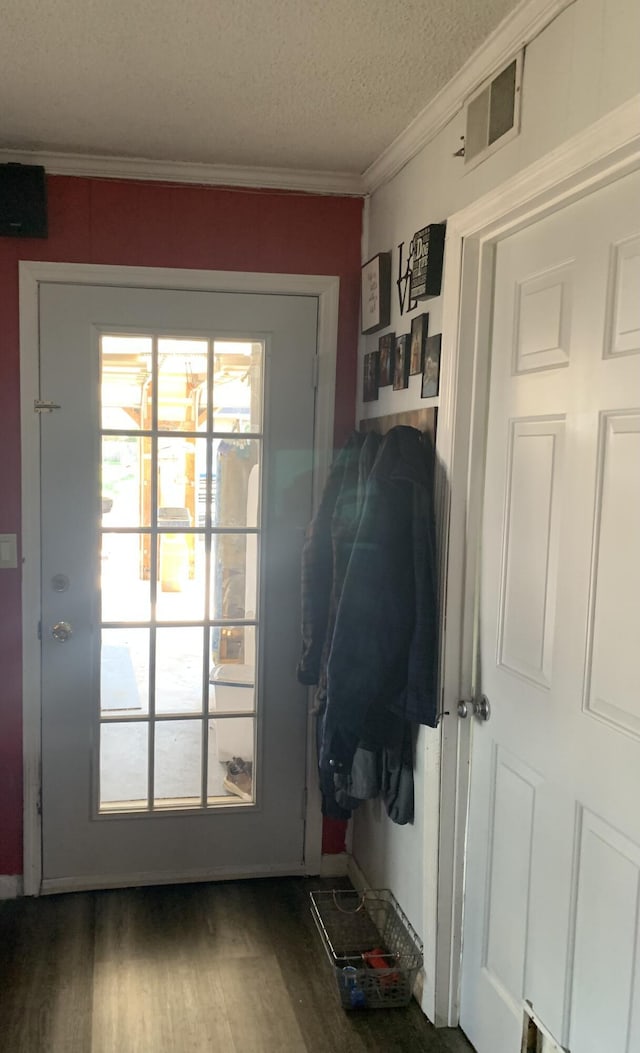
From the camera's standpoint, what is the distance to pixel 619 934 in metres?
1.52

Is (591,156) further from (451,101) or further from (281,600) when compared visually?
(281,600)

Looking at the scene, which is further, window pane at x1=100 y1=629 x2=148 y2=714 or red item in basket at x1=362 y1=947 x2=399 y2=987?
window pane at x1=100 y1=629 x2=148 y2=714

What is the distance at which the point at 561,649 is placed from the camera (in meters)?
1.73

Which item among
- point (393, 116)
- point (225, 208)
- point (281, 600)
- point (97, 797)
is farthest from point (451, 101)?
point (97, 797)

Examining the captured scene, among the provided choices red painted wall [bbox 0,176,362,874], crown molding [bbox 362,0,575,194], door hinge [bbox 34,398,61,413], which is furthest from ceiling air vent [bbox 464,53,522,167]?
door hinge [bbox 34,398,61,413]

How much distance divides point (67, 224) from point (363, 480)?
1.28 meters

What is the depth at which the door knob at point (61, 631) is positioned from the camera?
2734 millimetres

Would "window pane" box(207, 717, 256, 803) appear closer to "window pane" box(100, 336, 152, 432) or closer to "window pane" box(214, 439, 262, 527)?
"window pane" box(214, 439, 262, 527)

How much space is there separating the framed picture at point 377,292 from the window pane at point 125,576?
1026 millimetres

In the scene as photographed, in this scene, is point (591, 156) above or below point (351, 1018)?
above

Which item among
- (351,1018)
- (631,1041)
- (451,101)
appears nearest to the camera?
(631,1041)

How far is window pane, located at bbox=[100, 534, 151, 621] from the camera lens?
9.07 ft

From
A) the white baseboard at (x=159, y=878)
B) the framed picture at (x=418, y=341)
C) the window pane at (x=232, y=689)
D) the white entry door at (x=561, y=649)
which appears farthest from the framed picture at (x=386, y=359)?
the white baseboard at (x=159, y=878)

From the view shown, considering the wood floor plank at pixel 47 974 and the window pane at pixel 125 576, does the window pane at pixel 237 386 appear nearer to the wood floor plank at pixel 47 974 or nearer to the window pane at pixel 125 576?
the window pane at pixel 125 576
